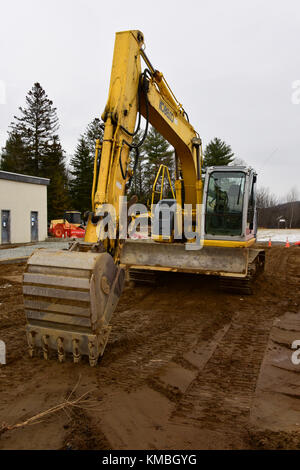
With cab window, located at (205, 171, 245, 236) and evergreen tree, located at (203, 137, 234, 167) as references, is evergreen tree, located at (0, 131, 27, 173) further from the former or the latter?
cab window, located at (205, 171, 245, 236)

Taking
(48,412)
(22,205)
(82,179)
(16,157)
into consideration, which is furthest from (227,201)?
(16,157)

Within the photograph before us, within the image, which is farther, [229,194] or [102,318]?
[229,194]

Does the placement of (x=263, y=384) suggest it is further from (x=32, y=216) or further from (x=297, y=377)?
(x=32, y=216)

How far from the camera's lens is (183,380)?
3.67 metres

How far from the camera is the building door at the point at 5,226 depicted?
62.1 ft

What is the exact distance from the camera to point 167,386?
3508mm

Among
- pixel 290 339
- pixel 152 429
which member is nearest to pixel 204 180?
pixel 290 339

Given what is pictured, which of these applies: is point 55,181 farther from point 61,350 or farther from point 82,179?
point 61,350

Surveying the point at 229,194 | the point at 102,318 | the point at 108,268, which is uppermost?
the point at 229,194

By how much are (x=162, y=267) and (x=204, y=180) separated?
7.06 feet

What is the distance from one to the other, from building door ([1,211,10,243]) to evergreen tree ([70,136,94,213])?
16393 millimetres

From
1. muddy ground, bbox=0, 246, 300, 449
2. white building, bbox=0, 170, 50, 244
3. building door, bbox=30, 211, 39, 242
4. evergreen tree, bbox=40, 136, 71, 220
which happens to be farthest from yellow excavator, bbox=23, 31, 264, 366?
evergreen tree, bbox=40, 136, 71, 220

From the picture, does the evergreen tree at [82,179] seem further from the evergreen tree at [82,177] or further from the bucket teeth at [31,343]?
the bucket teeth at [31,343]

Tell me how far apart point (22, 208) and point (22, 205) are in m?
0.17
